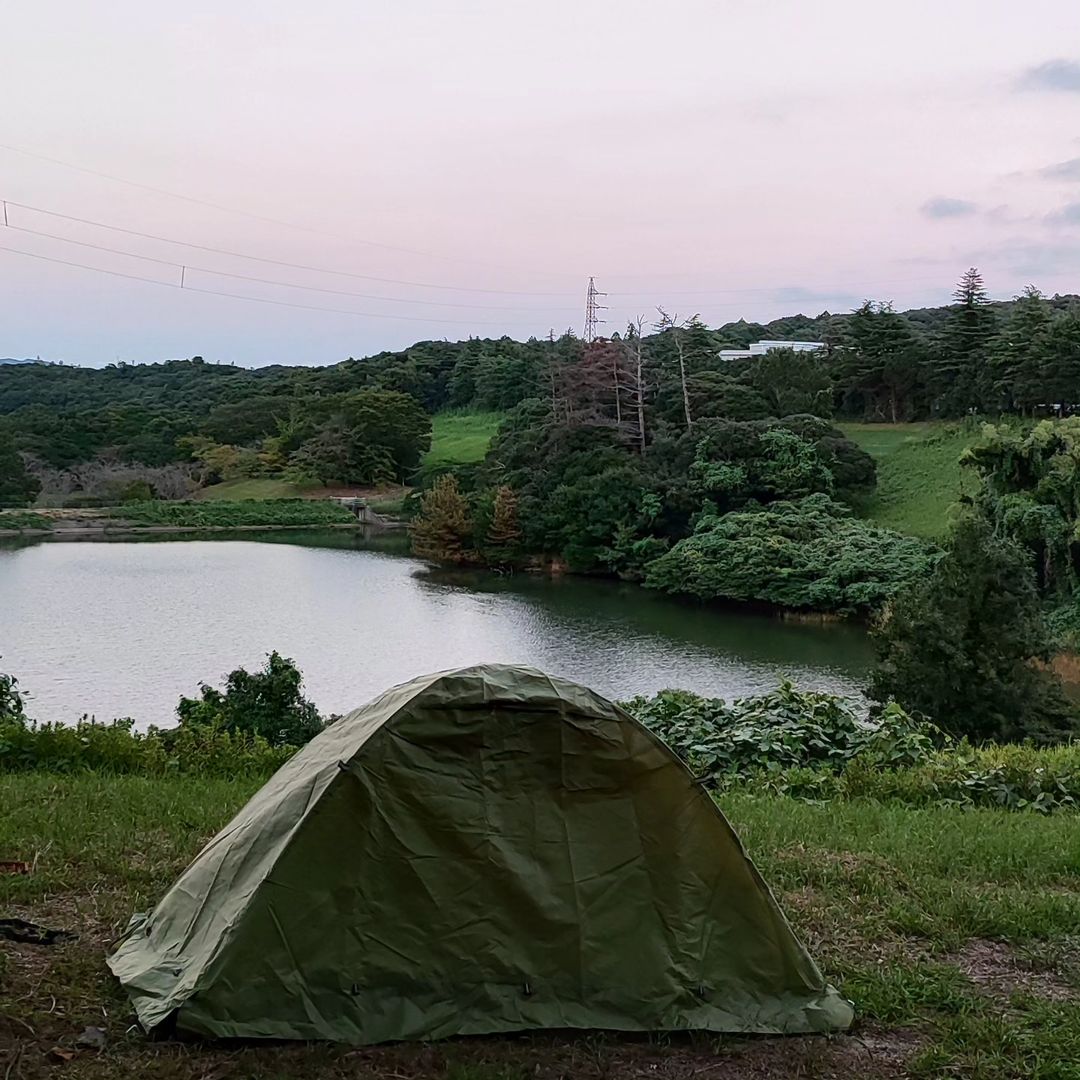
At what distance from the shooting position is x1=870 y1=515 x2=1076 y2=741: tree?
15023 millimetres

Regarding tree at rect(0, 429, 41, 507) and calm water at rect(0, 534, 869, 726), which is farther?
tree at rect(0, 429, 41, 507)

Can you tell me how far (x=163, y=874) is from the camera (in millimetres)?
4574

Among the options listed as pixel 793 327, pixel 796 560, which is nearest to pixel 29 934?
pixel 796 560

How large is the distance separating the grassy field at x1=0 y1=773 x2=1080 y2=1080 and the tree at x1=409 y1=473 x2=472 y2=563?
114 feet

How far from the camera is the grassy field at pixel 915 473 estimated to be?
36688 mm

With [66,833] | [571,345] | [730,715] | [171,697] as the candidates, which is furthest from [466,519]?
[66,833]

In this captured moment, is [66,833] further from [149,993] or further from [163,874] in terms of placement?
[149,993]

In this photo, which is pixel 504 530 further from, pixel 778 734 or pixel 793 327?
pixel 793 327

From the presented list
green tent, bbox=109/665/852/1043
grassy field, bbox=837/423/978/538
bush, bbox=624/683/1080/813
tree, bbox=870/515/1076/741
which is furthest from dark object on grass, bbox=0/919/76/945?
grassy field, bbox=837/423/978/538

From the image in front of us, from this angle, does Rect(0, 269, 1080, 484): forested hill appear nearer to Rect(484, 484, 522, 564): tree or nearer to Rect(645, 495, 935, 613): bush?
Rect(484, 484, 522, 564): tree

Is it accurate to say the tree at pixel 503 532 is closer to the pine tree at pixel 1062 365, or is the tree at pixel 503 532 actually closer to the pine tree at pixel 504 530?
the pine tree at pixel 504 530

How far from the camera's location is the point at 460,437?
212 ft

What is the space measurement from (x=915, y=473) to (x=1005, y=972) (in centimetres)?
3866

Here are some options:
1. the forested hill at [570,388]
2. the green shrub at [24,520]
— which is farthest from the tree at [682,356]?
the green shrub at [24,520]
